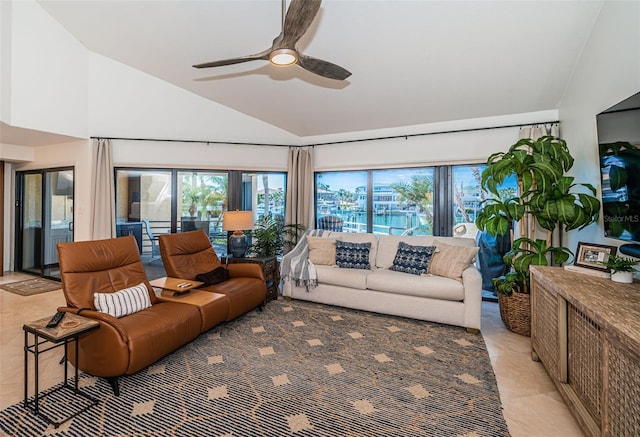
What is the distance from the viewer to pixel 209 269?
12.2 ft

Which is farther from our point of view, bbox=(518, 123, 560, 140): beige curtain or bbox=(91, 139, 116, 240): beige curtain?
bbox=(91, 139, 116, 240): beige curtain

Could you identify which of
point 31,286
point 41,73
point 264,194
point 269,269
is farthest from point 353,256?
point 31,286

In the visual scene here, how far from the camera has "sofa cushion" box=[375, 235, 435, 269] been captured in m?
3.98

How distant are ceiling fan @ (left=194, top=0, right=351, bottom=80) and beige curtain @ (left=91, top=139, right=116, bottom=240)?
320 cm

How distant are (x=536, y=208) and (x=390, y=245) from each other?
5.61 ft

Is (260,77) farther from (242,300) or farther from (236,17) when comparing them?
(242,300)

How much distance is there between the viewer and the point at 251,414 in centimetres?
193

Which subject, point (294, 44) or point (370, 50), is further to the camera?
point (370, 50)

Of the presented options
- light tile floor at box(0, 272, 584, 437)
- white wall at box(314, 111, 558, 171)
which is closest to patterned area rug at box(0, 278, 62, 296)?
light tile floor at box(0, 272, 584, 437)

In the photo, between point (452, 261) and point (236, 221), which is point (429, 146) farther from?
point (236, 221)

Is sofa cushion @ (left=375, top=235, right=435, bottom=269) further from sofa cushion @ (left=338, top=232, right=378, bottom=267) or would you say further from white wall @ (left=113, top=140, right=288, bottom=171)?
white wall @ (left=113, top=140, right=288, bottom=171)

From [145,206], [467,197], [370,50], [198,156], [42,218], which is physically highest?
[370,50]

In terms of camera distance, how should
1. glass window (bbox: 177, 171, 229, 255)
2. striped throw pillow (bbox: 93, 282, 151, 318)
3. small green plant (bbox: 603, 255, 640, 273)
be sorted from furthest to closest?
glass window (bbox: 177, 171, 229, 255), striped throw pillow (bbox: 93, 282, 151, 318), small green plant (bbox: 603, 255, 640, 273)

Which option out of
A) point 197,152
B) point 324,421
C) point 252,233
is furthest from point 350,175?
point 324,421
